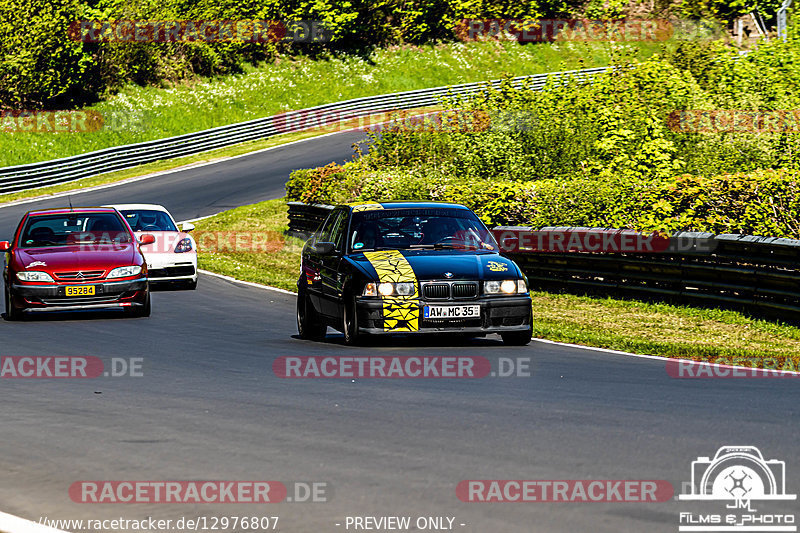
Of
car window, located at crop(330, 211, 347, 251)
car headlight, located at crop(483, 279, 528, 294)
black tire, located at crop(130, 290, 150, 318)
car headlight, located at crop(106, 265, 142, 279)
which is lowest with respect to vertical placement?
black tire, located at crop(130, 290, 150, 318)

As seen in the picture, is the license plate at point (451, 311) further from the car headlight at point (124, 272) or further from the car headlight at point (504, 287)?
the car headlight at point (124, 272)

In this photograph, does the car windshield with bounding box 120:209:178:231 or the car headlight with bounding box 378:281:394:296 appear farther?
the car windshield with bounding box 120:209:178:231

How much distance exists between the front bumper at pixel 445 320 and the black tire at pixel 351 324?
0.10 meters

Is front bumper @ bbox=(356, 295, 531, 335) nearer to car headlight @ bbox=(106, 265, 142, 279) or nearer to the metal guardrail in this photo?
car headlight @ bbox=(106, 265, 142, 279)

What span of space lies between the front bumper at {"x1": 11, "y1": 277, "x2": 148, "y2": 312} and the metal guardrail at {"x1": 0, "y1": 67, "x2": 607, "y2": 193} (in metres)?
21.0

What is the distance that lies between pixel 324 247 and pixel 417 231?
113 cm

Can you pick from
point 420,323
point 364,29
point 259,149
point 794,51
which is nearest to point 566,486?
point 420,323

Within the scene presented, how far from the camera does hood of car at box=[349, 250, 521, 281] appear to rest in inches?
505

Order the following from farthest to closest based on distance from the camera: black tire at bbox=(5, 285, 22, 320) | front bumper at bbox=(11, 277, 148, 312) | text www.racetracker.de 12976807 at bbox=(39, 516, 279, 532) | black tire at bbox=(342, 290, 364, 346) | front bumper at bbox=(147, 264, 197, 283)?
1. front bumper at bbox=(147, 264, 197, 283)
2. black tire at bbox=(5, 285, 22, 320)
3. front bumper at bbox=(11, 277, 148, 312)
4. black tire at bbox=(342, 290, 364, 346)
5. text www.racetracker.de 12976807 at bbox=(39, 516, 279, 532)

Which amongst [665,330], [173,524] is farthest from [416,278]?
[173,524]

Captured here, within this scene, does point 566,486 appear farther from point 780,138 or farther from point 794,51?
point 794,51

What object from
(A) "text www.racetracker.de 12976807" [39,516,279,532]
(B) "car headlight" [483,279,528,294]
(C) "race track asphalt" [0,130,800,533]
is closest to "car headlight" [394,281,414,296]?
(C) "race track asphalt" [0,130,800,533]

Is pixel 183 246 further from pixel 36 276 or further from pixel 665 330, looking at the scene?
pixel 665 330

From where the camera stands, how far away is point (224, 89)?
6006cm
